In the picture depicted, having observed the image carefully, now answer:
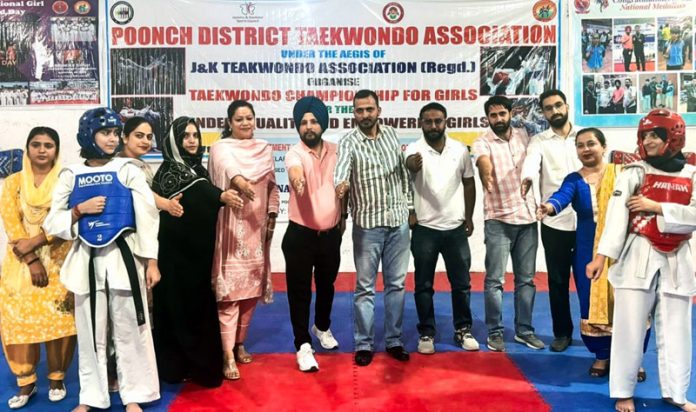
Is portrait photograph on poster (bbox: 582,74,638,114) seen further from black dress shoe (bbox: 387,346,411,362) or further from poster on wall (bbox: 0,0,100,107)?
poster on wall (bbox: 0,0,100,107)

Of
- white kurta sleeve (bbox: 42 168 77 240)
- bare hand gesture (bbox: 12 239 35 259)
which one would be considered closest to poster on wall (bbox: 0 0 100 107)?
bare hand gesture (bbox: 12 239 35 259)

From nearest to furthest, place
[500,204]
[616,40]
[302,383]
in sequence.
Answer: [302,383]
[500,204]
[616,40]

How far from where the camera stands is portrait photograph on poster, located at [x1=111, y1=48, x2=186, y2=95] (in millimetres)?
5695

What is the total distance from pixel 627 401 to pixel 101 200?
2827 millimetres

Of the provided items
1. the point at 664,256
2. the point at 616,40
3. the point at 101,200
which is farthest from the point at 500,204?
the point at 616,40

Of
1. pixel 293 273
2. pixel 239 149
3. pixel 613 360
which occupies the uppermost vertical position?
pixel 239 149

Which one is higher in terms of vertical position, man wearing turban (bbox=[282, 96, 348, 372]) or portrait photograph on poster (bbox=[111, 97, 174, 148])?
portrait photograph on poster (bbox=[111, 97, 174, 148])

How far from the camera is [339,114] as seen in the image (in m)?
5.85

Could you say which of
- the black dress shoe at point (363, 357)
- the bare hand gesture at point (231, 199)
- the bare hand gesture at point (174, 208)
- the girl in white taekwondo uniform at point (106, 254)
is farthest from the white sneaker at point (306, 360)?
the bare hand gesture at point (174, 208)

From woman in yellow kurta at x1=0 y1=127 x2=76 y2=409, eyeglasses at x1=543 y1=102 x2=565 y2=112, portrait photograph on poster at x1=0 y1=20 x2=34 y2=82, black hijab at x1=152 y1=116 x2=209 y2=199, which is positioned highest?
portrait photograph on poster at x1=0 y1=20 x2=34 y2=82

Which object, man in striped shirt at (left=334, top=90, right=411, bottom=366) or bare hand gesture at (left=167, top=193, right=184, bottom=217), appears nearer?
bare hand gesture at (left=167, top=193, right=184, bottom=217)

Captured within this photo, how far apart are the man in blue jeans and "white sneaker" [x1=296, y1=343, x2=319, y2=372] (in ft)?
4.04

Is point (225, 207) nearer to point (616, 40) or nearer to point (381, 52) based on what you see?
point (381, 52)

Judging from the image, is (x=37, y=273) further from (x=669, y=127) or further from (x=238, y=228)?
(x=669, y=127)
